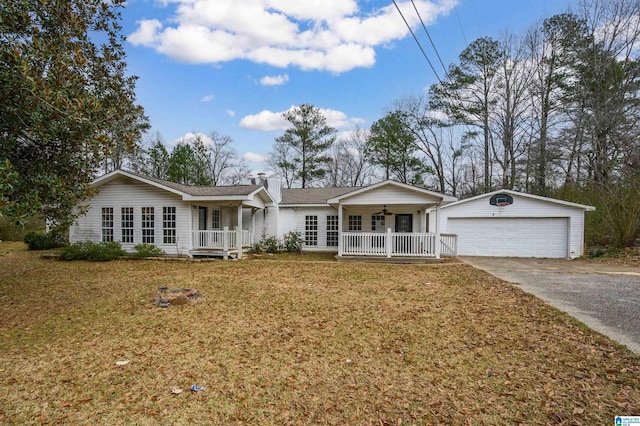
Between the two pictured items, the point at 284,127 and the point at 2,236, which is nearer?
the point at 2,236

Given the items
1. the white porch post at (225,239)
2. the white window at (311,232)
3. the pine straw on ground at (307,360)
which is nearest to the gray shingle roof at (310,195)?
the white window at (311,232)

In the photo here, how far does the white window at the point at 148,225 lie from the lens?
13.6 meters

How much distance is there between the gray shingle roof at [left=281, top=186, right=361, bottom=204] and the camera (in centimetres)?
1666

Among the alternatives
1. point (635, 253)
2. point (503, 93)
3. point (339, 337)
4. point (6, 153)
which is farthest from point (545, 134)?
point (6, 153)

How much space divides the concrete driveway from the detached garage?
2129 mm

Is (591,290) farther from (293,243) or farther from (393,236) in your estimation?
(293,243)

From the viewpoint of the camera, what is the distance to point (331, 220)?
16.4m

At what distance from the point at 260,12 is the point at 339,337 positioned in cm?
964

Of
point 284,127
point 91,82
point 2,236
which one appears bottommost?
point 2,236

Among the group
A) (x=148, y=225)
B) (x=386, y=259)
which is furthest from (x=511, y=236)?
(x=148, y=225)

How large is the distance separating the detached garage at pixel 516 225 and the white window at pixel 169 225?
41.8ft

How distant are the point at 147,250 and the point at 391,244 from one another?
10.1 m

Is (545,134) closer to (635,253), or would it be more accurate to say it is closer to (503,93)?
(503,93)

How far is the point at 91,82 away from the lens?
6.65 m
